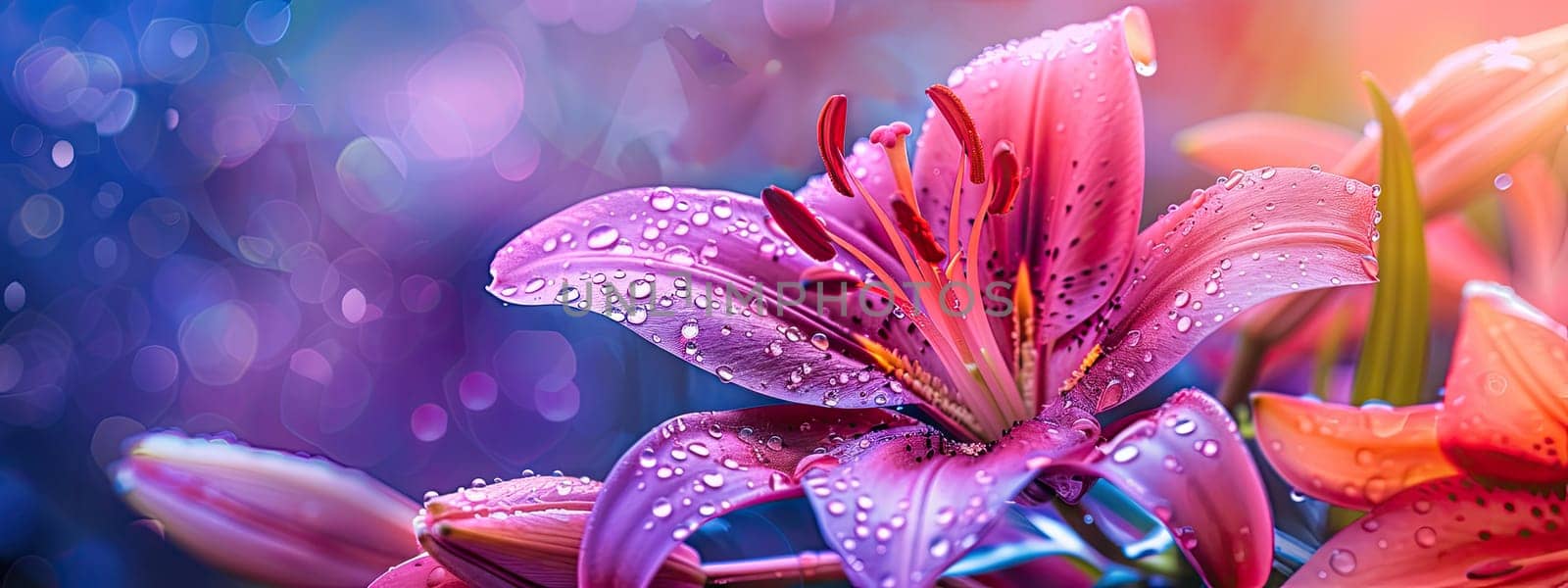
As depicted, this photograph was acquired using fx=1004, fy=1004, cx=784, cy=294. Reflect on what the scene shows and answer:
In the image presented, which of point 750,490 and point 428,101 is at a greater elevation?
point 428,101

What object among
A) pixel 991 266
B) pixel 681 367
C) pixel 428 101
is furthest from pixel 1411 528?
pixel 428 101

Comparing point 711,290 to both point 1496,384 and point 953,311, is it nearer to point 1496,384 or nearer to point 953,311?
point 953,311

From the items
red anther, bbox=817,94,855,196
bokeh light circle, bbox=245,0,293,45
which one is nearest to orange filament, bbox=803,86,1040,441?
red anther, bbox=817,94,855,196

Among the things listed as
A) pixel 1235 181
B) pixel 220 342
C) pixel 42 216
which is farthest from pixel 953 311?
pixel 42 216

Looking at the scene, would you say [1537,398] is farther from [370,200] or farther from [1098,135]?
[370,200]

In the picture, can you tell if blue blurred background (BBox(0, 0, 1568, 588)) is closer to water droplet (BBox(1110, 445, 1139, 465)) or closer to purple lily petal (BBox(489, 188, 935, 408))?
purple lily petal (BBox(489, 188, 935, 408))

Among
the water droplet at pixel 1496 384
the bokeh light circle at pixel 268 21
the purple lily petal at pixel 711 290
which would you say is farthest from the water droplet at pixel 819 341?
the bokeh light circle at pixel 268 21
